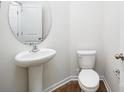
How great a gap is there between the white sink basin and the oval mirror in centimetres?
19

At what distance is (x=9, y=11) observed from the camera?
171cm

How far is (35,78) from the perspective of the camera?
6.05 ft

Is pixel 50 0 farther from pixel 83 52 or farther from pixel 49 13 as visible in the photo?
pixel 83 52

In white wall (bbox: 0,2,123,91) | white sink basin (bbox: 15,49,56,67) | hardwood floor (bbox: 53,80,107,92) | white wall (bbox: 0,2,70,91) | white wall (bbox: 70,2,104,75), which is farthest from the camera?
white wall (bbox: 70,2,104,75)

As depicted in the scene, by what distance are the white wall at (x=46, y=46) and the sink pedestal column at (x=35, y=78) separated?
0.10 m

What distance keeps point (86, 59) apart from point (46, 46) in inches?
27.9

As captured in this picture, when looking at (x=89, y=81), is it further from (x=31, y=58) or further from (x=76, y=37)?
(x=76, y=37)

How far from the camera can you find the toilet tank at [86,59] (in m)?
2.35

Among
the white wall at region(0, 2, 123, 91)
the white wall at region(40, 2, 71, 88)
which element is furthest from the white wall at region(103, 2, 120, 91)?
the white wall at region(40, 2, 71, 88)

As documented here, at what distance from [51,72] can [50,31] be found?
64cm

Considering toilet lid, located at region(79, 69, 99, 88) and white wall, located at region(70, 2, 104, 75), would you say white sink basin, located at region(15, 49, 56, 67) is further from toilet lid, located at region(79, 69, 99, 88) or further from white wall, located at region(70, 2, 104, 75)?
white wall, located at region(70, 2, 104, 75)

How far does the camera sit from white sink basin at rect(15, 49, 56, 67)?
60.0 inches

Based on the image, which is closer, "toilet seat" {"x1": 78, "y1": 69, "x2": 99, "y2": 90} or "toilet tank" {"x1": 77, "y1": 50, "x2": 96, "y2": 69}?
"toilet seat" {"x1": 78, "y1": 69, "x2": 99, "y2": 90}

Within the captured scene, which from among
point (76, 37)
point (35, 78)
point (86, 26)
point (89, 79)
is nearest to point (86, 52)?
point (76, 37)
